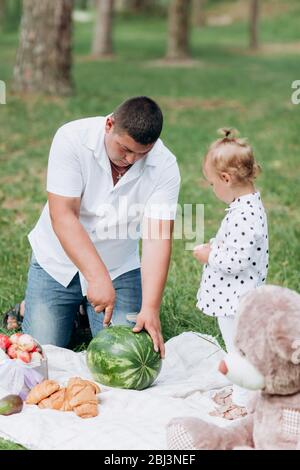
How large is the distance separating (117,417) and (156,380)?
0.62 m

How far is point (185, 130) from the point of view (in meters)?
10.5

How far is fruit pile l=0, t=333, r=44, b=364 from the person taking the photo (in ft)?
12.9

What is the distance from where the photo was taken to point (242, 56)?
72.3 feet

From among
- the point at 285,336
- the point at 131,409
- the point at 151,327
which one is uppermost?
the point at 285,336

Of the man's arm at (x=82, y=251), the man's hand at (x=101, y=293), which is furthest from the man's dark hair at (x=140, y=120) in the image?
the man's hand at (x=101, y=293)

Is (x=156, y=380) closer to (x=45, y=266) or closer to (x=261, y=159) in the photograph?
(x=45, y=266)

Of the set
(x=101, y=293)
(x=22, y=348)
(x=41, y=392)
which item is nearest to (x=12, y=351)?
(x=22, y=348)

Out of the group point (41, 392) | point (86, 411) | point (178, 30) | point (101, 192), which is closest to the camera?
point (86, 411)

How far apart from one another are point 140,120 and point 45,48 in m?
7.73

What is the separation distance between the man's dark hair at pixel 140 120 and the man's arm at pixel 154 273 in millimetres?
522

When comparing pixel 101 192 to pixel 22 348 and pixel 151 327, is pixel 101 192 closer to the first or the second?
pixel 151 327

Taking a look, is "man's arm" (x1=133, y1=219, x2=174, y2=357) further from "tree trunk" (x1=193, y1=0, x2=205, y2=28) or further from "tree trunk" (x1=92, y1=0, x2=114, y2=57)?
"tree trunk" (x1=193, y1=0, x2=205, y2=28)

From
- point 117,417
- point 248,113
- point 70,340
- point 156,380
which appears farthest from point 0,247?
point 248,113

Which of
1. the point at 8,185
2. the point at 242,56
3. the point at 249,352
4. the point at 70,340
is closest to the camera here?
the point at 249,352
